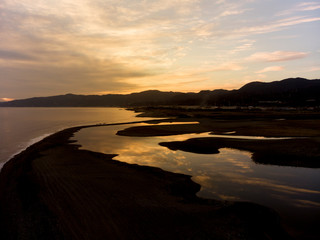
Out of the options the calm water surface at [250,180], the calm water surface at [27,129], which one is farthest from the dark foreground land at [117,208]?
the calm water surface at [27,129]

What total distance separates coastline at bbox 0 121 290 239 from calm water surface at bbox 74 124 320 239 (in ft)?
3.50

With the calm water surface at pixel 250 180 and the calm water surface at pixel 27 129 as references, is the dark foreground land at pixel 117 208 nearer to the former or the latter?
the calm water surface at pixel 250 180

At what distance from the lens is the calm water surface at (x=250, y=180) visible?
38.1 ft

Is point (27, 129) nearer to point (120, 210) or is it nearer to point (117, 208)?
point (117, 208)

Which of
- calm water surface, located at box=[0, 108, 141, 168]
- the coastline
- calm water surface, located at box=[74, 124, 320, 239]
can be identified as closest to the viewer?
the coastline

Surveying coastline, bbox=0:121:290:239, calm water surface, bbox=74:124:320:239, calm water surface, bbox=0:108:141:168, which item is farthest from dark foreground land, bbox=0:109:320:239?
calm water surface, bbox=0:108:141:168

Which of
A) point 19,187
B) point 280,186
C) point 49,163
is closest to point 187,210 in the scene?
point 280,186

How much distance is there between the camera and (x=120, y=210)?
38.1 ft

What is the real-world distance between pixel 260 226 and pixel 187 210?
3.48 m

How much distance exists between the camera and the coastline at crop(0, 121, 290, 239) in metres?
9.62

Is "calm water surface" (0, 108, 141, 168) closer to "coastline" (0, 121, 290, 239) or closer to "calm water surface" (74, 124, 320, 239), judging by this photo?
"coastline" (0, 121, 290, 239)

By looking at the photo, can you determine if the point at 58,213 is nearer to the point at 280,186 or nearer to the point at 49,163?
the point at 49,163

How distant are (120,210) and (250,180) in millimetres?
10070

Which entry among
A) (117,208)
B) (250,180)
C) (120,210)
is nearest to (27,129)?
(117,208)
